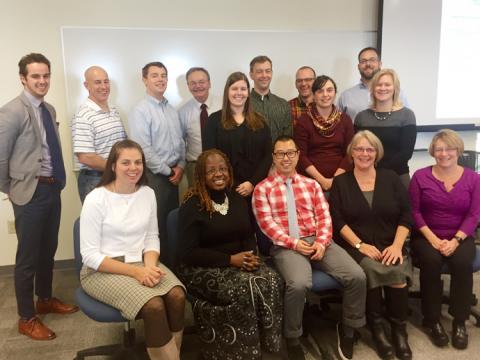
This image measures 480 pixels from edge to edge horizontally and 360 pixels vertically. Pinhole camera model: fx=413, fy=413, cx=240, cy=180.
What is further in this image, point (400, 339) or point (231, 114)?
point (231, 114)

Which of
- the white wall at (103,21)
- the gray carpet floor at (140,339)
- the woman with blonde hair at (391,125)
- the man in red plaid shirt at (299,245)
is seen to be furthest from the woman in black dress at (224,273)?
the white wall at (103,21)

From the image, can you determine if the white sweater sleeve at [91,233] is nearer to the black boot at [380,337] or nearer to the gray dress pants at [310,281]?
the gray dress pants at [310,281]

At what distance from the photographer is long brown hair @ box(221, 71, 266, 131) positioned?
2.57m

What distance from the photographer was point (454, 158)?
2.49m

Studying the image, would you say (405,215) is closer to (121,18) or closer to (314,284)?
(314,284)

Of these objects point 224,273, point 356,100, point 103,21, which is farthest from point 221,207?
point 103,21

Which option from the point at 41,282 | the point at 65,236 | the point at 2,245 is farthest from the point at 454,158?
the point at 2,245

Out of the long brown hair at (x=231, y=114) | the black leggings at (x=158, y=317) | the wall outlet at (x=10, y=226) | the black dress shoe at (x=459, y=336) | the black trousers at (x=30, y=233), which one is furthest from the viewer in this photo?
the wall outlet at (x=10, y=226)

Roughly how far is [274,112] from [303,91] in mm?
359

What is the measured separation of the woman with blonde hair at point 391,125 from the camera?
2.71 meters

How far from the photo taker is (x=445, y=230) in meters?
2.50

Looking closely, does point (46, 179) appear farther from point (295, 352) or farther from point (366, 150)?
point (366, 150)

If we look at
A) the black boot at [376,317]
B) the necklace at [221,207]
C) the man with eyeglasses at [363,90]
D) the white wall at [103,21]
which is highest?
the white wall at [103,21]

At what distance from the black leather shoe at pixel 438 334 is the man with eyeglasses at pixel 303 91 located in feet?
5.31
